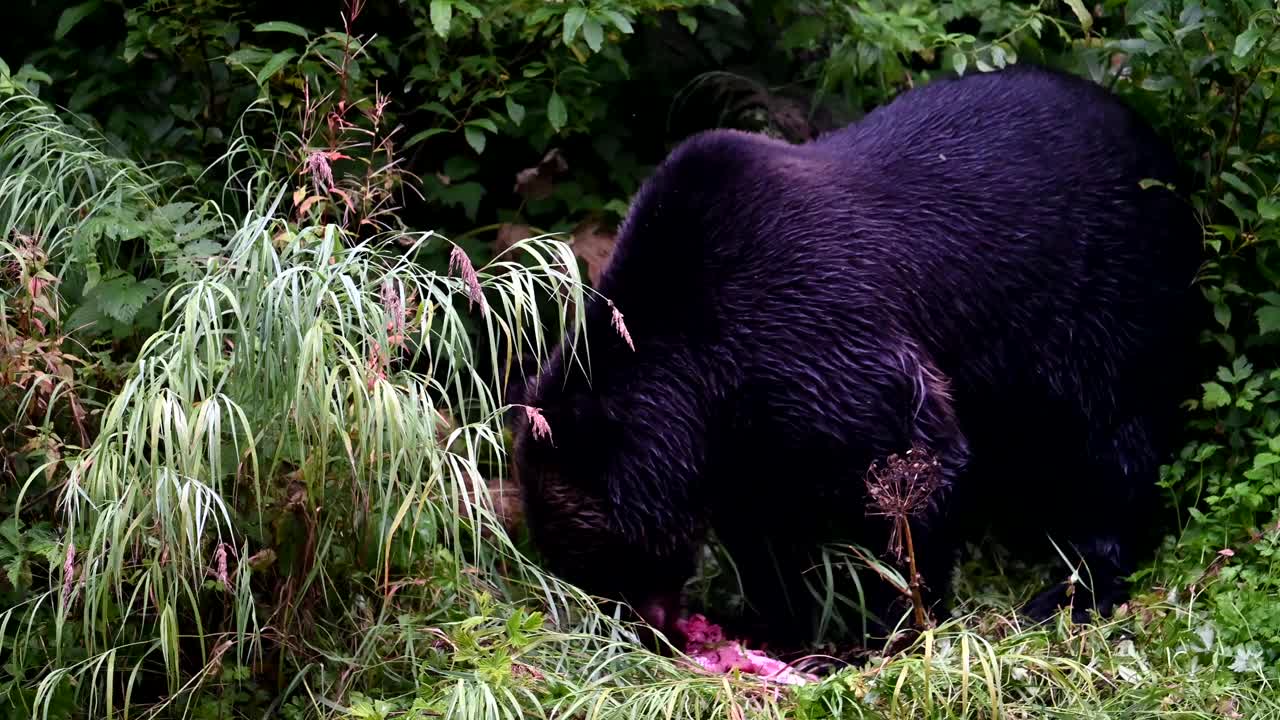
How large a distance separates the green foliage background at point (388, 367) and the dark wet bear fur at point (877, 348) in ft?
0.77

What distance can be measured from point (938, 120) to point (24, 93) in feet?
9.39

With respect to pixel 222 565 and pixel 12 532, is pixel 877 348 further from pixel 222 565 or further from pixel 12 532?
pixel 12 532

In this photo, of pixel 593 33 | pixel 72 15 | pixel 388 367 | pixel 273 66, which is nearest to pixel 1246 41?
pixel 593 33

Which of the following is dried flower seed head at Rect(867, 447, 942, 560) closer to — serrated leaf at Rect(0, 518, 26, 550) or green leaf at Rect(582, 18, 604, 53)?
green leaf at Rect(582, 18, 604, 53)

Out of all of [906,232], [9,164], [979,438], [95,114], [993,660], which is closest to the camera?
[993,660]

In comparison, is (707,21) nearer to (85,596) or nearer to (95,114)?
(95,114)

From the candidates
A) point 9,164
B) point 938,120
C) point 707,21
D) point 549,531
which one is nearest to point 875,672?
point 549,531

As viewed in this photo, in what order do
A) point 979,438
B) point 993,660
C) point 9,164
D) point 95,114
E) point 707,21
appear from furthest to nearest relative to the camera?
1. point 707,21
2. point 95,114
3. point 979,438
4. point 9,164
5. point 993,660

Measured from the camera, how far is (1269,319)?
466 centimetres

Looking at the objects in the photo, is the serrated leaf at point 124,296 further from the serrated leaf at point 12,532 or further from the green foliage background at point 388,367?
the serrated leaf at point 12,532

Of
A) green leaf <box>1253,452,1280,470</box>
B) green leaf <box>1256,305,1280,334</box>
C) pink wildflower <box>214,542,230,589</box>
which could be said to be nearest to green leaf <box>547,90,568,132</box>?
pink wildflower <box>214,542,230,589</box>

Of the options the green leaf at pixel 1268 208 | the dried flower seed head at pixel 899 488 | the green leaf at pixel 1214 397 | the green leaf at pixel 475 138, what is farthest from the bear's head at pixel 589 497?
the green leaf at pixel 1268 208

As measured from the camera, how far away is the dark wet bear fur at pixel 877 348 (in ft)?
14.7

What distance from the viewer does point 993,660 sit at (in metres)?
3.42
